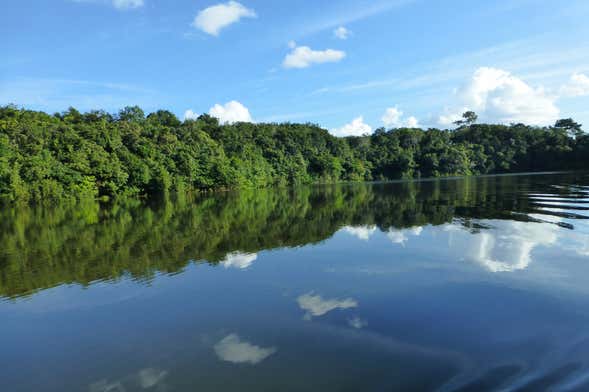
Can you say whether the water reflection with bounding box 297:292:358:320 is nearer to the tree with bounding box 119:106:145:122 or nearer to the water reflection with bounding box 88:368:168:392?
the water reflection with bounding box 88:368:168:392

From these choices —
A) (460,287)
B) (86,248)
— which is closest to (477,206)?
(460,287)

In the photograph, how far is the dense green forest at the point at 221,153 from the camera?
1966 inches

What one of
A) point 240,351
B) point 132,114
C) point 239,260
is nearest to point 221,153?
point 132,114

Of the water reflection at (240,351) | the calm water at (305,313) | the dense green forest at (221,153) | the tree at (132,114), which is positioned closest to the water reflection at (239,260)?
Answer: the calm water at (305,313)

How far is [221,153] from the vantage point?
73062 millimetres

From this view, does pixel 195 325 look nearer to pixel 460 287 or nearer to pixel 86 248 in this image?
pixel 460 287

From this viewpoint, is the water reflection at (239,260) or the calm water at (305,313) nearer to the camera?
the calm water at (305,313)

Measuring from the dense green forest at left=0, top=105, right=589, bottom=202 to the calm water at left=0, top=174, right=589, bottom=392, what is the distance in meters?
38.1

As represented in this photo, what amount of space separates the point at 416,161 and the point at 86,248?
341 ft

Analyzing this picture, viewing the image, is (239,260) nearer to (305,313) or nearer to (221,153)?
(305,313)

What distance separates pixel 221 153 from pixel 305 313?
67081 millimetres

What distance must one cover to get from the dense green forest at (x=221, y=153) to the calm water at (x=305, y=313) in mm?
38100

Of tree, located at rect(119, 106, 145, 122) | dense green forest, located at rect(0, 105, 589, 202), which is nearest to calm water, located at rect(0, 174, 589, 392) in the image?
dense green forest, located at rect(0, 105, 589, 202)

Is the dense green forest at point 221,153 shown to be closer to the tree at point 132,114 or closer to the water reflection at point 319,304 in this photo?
the tree at point 132,114
